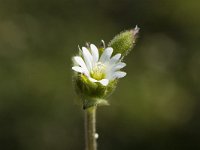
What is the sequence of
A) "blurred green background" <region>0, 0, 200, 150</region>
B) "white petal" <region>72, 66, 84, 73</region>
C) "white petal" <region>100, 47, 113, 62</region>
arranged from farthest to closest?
"blurred green background" <region>0, 0, 200, 150</region> < "white petal" <region>100, 47, 113, 62</region> < "white petal" <region>72, 66, 84, 73</region>

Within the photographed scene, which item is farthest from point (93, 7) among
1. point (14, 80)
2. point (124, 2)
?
point (14, 80)

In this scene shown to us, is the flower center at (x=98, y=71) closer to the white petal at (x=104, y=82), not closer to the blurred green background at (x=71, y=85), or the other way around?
the white petal at (x=104, y=82)

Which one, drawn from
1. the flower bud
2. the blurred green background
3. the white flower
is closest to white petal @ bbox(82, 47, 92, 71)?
the white flower

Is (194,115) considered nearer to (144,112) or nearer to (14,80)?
(144,112)

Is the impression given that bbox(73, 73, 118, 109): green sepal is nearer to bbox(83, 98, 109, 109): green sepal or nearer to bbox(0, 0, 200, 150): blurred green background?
bbox(83, 98, 109, 109): green sepal

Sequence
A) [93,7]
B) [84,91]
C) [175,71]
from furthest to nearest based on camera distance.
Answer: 1. [93,7]
2. [175,71]
3. [84,91]

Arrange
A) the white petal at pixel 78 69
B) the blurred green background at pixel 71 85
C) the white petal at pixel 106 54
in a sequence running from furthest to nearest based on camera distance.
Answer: the blurred green background at pixel 71 85 < the white petal at pixel 106 54 < the white petal at pixel 78 69

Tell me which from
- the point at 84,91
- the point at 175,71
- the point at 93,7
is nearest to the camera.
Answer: the point at 84,91

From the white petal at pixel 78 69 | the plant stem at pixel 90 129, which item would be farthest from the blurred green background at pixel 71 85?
the white petal at pixel 78 69
